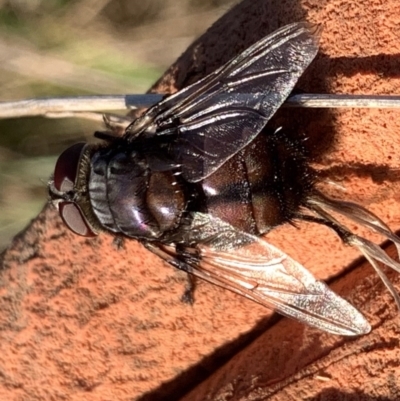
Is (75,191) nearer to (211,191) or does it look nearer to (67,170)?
(67,170)

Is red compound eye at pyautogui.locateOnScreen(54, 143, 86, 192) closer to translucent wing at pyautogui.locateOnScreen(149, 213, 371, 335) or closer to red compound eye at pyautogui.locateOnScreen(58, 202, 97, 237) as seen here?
red compound eye at pyautogui.locateOnScreen(58, 202, 97, 237)

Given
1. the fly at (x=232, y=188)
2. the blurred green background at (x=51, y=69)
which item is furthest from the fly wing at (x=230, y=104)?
the blurred green background at (x=51, y=69)

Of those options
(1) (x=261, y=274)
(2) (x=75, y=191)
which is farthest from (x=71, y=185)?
(1) (x=261, y=274)

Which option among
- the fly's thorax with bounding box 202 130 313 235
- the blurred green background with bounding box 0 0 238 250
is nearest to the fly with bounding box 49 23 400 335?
the fly's thorax with bounding box 202 130 313 235

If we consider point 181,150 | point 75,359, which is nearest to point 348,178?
point 181,150

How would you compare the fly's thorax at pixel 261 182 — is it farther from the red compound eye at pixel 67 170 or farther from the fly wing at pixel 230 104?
the red compound eye at pixel 67 170

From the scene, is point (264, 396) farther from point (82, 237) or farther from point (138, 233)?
point (82, 237)

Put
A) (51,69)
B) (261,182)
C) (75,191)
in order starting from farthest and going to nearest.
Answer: (51,69), (75,191), (261,182)
